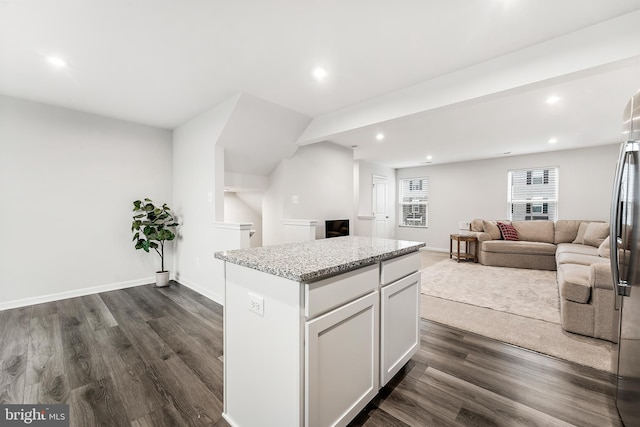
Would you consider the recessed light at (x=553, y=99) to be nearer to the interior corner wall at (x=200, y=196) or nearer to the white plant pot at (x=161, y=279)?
the interior corner wall at (x=200, y=196)

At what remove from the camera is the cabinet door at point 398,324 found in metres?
1.63

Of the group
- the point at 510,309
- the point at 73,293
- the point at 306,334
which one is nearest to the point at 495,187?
the point at 510,309

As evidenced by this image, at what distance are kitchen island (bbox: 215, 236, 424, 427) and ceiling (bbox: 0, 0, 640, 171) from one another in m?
1.66

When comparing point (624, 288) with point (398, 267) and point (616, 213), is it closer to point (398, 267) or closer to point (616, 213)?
point (616, 213)

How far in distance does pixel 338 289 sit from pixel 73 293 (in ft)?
13.8

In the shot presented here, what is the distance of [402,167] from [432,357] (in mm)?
6926

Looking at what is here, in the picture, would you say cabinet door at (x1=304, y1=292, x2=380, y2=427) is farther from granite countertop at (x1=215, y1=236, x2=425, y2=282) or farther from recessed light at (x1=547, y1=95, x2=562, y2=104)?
recessed light at (x1=547, y1=95, x2=562, y2=104)

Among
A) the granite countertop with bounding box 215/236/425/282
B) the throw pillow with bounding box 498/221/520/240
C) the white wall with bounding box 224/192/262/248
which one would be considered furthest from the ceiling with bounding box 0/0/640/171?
the throw pillow with bounding box 498/221/520/240

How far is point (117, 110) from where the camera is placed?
3543 millimetres

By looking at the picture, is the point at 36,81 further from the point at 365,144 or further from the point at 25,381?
the point at 365,144

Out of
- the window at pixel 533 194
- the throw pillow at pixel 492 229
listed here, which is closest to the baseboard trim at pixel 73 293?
the throw pillow at pixel 492 229

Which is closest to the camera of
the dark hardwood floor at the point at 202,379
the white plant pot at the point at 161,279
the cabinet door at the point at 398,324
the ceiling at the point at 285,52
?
the dark hardwood floor at the point at 202,379

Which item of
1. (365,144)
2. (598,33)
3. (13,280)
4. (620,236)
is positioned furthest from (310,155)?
(13,280)

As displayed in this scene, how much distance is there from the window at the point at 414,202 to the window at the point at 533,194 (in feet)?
6.96
